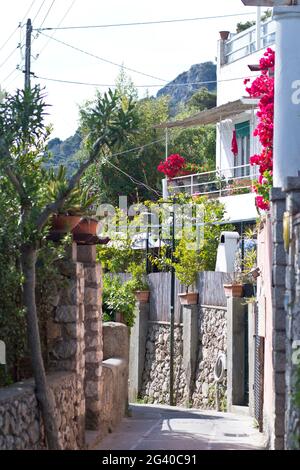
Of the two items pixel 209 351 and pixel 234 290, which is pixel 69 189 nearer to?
pixel 234 290

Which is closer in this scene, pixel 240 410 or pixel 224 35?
pixel 240 410

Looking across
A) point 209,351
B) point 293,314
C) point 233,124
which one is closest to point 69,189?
point 293,314

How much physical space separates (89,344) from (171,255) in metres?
12.2

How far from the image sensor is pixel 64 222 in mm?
14484

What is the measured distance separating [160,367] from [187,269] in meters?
2.55

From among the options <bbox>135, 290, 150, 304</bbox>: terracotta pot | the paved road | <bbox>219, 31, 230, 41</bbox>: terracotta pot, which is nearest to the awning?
<bbox>219, 31, 230, 41</bbox>: terracotta pot

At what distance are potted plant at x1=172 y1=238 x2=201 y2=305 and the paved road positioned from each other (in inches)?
183

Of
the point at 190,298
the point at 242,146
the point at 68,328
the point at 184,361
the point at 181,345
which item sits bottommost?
the point at 184,361

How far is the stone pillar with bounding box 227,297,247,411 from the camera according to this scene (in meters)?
22.4

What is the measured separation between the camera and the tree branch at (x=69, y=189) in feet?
40.0

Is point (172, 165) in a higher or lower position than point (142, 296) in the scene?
higher

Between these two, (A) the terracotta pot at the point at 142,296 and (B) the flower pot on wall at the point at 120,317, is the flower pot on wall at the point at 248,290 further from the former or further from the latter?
(A) the terracotta pot at the point at 142,296

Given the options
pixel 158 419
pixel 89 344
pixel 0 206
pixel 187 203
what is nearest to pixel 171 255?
pixel 187 203

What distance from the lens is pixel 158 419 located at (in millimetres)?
19719
